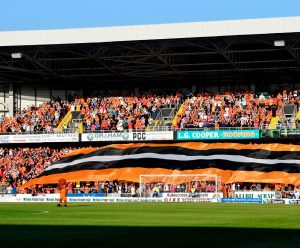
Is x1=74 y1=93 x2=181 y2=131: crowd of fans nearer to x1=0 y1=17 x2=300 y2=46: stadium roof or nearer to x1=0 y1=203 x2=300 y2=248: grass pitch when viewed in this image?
x1=0 y1=17 x2=300 y2=46: stadium roof

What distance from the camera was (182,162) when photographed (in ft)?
197

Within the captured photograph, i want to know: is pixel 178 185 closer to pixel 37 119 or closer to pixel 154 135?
pixel 154 135

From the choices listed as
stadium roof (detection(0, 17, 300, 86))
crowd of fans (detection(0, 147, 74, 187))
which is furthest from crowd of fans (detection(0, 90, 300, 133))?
stadium roof (detection(0, 17, 300, 86))

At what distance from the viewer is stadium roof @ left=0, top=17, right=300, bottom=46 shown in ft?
185

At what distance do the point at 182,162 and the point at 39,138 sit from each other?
601 inches

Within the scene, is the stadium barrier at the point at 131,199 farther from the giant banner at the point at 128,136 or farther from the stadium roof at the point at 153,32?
the stadium roof at the point at 153,32

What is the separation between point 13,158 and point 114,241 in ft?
171

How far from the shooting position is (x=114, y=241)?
56.9 feet

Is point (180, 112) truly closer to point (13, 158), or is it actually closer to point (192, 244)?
point (13, 158)

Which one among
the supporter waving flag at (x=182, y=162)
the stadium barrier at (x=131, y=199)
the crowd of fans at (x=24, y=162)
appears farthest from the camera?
the crowd of fans at (x=24, y=162)

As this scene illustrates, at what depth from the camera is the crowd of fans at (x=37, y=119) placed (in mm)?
70562

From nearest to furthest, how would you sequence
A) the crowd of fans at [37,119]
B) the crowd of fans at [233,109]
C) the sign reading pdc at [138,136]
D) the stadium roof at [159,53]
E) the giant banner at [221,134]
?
the stadium roof at [159,53] → the giant banner at [221,134] → the crowd of fans at [233,109] → the sign reading pdc at [138,136] → the crowd of fans at [37,119]

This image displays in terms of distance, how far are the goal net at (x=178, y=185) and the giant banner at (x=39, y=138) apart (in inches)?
457

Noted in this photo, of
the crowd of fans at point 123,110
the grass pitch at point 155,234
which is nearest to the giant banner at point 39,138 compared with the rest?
the crowd of fans at point 123,110
